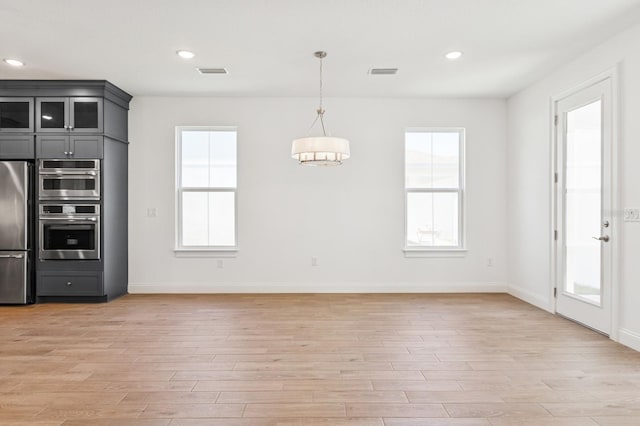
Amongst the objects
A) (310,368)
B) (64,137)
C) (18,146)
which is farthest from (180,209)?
(310,368)

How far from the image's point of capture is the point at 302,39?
3.64 metres

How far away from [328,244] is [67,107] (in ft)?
12.4

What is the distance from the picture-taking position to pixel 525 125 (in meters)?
5.14

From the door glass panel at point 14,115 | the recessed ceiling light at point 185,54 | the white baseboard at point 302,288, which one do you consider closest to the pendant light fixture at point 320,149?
the recessed ceiling light at point 185,54

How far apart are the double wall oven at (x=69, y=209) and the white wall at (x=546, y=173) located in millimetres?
5494

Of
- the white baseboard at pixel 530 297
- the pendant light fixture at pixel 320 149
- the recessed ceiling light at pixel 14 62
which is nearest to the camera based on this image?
the pendant light fixture at pixel 320 149

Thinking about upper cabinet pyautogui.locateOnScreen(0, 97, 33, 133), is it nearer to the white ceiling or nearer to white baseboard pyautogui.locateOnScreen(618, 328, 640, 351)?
the white ceiling

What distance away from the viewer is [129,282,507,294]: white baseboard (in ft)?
18.2

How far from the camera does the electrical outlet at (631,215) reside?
3.32 metres

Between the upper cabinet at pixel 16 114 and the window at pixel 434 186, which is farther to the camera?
the window at pixel 434 186

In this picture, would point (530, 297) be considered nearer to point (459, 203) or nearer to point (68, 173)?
point (459, 203)

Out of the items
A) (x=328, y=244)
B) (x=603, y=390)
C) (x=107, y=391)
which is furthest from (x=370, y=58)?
(x=107, y=391)

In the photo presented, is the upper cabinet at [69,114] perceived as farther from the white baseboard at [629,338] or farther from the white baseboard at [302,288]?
the white baseboard at [629,338]

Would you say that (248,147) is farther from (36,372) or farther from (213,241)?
(36,372)
